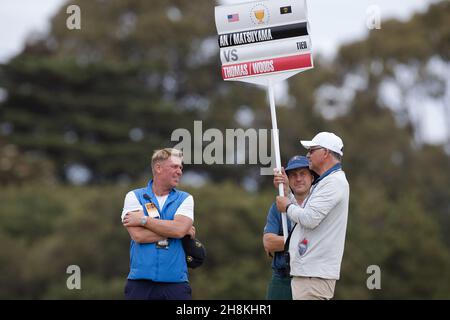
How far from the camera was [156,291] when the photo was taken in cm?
799

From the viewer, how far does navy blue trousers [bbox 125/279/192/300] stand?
798cm

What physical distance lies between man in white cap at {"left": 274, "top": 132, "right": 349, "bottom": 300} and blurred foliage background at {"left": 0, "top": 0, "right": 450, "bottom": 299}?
933 inches

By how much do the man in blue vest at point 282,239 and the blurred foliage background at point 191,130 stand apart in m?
23.0

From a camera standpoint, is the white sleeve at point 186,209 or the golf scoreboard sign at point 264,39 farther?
the golf scoreboard sign at point 264,39

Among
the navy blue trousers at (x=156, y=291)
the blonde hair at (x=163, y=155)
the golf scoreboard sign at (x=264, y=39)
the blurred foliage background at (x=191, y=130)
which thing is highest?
the blurred foliage background at (x=191, y=130)

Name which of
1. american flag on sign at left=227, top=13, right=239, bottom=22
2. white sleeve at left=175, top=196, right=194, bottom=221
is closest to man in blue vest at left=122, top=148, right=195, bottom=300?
white sleeve at left=175, top=196, right=194, bottom=221

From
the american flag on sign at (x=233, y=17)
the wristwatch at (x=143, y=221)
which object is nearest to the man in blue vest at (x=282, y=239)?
the wristwatch at (x=143, y=221)

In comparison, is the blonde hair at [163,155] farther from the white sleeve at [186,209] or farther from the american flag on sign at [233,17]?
the american flag on sign at [233,17]

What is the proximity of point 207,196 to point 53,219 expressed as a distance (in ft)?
19.6

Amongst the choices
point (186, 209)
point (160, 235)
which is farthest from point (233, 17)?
point (160, 235)

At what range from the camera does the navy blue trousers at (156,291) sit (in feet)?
26.2

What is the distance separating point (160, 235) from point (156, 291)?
1.46 feet

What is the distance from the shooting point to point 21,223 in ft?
122

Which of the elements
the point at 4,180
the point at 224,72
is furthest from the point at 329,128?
the point at 224,72
